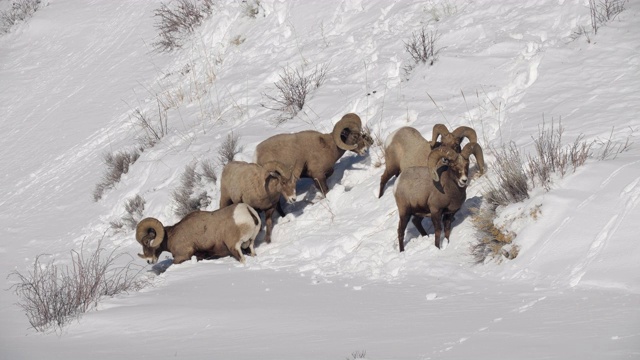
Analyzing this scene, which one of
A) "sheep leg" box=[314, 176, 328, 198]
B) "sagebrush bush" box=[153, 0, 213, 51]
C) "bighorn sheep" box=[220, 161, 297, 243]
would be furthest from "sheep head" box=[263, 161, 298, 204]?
"sagebrush bush" box=[153, 0, 213, 51]

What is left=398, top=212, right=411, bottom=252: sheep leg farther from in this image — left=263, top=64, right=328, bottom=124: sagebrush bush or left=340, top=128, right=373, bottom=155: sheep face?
left=263, top=64, right=328, bottom=124: sagebrush bush

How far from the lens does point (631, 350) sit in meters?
5.55

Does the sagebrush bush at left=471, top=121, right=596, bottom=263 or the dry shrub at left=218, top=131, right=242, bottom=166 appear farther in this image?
the dry shrub at left=218, top=131, right=242, bottom=166

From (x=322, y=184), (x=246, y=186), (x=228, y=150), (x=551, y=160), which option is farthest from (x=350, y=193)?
(x=551, y=160)

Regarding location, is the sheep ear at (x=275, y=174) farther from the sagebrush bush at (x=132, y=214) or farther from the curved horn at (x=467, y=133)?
the sagebrush bush at (x=132, y=214)

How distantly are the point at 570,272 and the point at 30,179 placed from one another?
14.2 metres

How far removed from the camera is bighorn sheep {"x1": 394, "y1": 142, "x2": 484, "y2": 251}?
1029cm

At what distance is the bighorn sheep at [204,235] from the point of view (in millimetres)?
12031

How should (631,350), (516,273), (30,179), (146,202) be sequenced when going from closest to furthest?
1. (631,350)
2. (516,273)
3. (146,202)
4. (30,179)

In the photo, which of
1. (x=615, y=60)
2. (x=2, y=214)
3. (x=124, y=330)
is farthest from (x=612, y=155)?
(x=2, y=214)

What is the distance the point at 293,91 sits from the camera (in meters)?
15.7

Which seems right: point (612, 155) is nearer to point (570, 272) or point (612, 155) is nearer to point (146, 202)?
point (570, 272)

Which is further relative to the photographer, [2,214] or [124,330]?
[2,214]

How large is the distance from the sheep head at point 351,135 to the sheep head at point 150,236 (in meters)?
2.83
